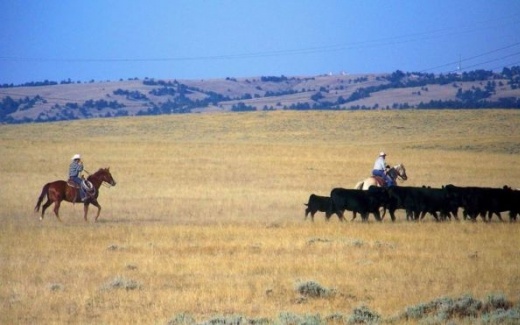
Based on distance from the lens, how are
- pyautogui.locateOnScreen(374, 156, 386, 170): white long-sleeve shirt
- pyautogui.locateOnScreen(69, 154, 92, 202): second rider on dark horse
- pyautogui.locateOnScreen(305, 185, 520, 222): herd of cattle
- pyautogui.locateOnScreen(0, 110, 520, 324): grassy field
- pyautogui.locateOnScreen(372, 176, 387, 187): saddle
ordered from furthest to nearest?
pyautogui.locateOnScreen(374, 156, 386, 170): white long-sleeve shirt
pyautogui.locateOnScreen(372, 176, 387, 187): saddle
pyautogui.locateOnScreen(69, 154, 92, 202): second rider on dark horse
pyautogui.locateOnScreen(305, 185, 520, 222): herd of cattle
pyautogui.locateOnScreen(0, 110, 520, 324): grassy field

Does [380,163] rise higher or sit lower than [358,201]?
higher

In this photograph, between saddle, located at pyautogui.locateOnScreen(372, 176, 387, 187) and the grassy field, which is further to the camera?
saddle, located at pyautogui.locateOnScreen(372, 176, 387, 187)

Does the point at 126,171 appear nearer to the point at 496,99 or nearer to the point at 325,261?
the point at 325,261

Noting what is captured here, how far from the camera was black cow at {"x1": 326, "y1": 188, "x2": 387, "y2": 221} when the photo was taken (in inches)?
878

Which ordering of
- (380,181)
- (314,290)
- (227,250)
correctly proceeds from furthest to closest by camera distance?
(380,181)
(227,250)
(314,290)

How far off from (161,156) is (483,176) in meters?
18.4

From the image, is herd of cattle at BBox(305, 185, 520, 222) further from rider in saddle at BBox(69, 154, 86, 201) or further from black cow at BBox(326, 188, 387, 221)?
rider in saddle at BBox(69, 154, 86, 201)

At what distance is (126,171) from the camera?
4238 centimetres

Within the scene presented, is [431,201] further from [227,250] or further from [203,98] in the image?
[203,98]

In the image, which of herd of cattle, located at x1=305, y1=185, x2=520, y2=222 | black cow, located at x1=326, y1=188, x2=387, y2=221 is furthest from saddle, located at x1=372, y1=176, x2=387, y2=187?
black cow, located at x1=326, y1=188, x2=387, y2=221

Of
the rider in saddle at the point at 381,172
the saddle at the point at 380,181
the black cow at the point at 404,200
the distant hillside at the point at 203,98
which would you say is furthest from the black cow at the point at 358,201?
the distant hillside at the point at 203,98

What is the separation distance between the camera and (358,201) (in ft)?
73.2

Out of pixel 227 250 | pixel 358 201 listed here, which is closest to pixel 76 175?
pixel 358 201

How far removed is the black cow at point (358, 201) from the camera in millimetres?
22312
